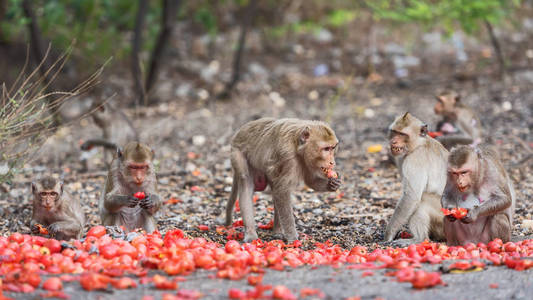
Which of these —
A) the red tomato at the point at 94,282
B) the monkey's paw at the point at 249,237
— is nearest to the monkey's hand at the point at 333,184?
the monkey's paw at the point at 249,237

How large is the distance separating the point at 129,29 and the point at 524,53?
9.32m

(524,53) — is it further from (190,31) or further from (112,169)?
(112,169)

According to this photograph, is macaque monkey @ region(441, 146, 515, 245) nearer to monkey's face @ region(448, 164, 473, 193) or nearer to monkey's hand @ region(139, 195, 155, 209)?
monkey's face @ region(448, 164, 473, 193)

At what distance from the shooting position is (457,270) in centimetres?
481

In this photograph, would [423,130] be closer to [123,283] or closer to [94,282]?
[123,283]

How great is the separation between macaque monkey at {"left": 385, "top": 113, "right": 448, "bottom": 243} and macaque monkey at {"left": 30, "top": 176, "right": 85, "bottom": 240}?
108 inches

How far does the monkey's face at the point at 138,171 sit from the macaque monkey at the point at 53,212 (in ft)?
2.22

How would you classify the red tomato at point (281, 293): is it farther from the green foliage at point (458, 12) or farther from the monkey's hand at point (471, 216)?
the green foliage at point (458, 12)

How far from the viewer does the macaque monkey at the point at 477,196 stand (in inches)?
221

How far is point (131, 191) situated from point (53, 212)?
0.70 meters

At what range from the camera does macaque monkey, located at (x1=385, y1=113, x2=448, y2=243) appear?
6.44 metres

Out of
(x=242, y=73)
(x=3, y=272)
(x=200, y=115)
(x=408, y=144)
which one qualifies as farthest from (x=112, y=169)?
(x=242, y=73)

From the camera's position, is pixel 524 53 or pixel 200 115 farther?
pixel 524 53

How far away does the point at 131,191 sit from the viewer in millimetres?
6305
